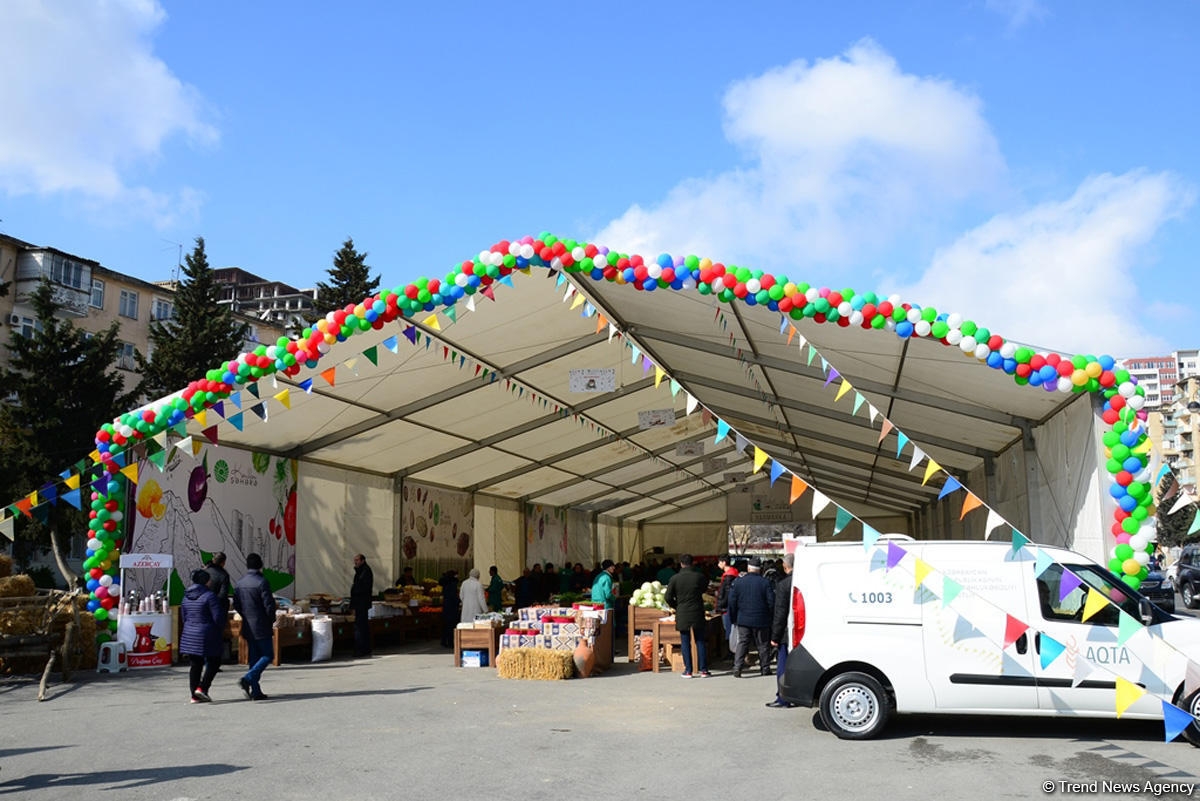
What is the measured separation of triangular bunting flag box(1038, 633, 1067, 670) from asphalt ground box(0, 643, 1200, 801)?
65cm

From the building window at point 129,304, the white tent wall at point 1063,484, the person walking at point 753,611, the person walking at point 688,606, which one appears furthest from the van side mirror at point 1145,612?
the building window at point 129,304

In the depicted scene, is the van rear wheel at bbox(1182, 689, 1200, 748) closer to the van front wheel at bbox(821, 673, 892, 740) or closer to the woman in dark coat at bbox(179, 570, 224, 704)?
the van front wheel at bbox(821, 673, 892, 740)

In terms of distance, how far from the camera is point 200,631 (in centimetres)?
961

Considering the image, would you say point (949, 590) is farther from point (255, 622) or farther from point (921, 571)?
point (255, 622)

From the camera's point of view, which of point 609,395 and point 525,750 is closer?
point 525,750

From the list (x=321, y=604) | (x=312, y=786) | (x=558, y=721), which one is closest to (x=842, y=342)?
(x=558, y=721)

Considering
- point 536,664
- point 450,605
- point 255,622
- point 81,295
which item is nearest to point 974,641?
point 536,664

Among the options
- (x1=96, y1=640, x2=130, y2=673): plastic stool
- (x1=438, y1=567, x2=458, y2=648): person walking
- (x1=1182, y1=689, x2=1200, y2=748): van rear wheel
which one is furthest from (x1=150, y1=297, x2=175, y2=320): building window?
(x1=1182, y1=689, x2=1200, y2=748): van rear wheel

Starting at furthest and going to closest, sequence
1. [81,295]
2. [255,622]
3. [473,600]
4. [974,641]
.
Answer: [81,295] → [473,600] → [255,622] → [974,641]

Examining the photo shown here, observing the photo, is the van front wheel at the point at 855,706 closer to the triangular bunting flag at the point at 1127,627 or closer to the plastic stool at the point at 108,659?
the triangular bunting flag at the point at 1127,627

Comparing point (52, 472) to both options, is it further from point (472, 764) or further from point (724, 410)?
point (472, 764)

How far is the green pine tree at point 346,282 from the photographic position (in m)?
39.9

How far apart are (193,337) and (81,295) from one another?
966 centimetres

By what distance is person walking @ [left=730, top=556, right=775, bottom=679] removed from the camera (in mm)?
11727
